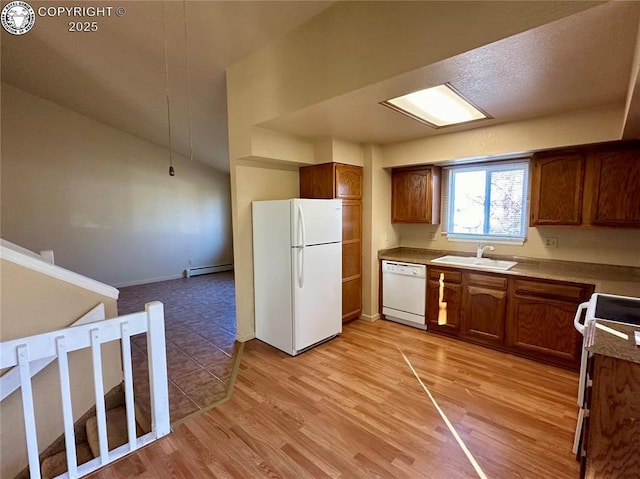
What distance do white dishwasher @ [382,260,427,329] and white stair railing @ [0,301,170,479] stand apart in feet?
9.11

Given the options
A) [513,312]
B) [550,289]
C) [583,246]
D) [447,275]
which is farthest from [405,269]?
[583,246]

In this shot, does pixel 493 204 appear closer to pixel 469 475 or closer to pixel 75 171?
pixel 469 475

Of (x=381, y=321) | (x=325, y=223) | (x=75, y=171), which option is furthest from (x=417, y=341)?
(x=75, y=171)

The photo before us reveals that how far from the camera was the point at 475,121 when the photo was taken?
9.72ft

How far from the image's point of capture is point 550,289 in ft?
9.09

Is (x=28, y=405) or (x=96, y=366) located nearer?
(x=28, y=405)

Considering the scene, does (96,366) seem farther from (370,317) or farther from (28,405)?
(370,317)

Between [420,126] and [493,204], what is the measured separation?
1411mm

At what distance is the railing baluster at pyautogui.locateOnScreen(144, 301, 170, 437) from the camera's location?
1.90 m

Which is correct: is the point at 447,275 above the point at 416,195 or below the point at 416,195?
below

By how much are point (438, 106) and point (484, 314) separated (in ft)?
7.10

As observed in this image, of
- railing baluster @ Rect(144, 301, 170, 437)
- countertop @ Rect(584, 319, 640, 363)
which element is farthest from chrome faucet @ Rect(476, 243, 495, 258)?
railing baluster @ Rect(144, 301, 170, 437)

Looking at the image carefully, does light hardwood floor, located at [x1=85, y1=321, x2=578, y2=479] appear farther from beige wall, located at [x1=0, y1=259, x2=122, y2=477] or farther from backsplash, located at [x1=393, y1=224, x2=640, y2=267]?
backsplash, located at [x1=393, y1=224, x2=640, y2=267]

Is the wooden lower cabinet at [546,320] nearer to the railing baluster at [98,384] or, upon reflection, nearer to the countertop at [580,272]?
the countertop at [580,272]
